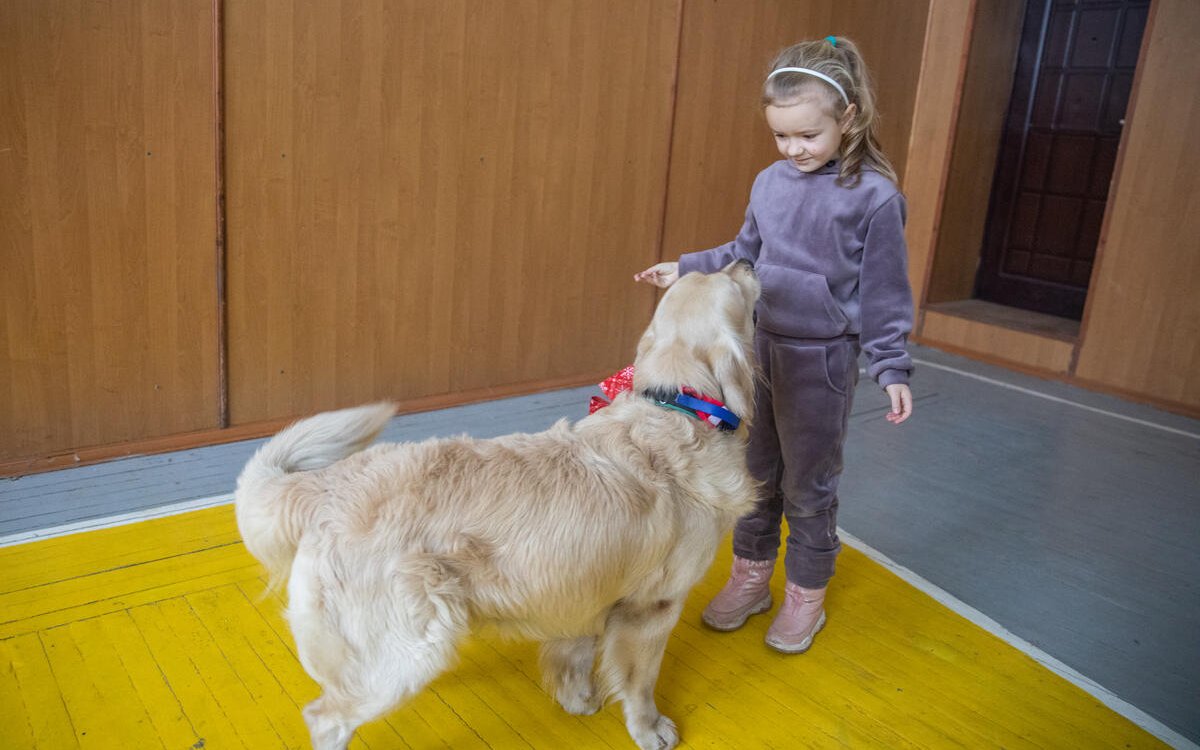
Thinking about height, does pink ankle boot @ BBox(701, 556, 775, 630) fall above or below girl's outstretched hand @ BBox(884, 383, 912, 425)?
below

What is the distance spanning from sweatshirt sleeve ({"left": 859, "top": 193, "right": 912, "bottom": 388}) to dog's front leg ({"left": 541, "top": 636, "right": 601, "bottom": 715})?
0.85 meters

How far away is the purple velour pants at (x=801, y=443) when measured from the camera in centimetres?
198

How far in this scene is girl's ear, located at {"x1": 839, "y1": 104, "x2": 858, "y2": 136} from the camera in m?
1.85

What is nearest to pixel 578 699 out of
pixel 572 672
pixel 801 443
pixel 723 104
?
pixel 572 672

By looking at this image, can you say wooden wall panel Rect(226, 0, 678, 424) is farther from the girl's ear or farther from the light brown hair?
the girl's ear

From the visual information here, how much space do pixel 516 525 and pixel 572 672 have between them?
53 centimetres

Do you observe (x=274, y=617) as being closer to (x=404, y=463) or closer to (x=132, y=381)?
(x=404, y=463)

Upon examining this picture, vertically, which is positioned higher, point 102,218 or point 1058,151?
point 1058,151

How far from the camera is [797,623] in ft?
6.93

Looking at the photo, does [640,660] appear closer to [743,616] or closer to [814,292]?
[743,616]

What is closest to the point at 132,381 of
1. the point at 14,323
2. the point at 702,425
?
the point at 14,323

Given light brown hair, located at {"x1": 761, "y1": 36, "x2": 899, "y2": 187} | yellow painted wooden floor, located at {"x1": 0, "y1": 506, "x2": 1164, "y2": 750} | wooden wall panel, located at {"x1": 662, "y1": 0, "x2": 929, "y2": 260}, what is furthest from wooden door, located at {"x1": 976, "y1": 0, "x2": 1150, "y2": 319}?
light brown hair, located at {"x1": 761, "y1": 36, "x2": 899, "y2": 187}

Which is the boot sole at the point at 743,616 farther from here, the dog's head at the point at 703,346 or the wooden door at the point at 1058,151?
the wooden door at the point at 1058,151

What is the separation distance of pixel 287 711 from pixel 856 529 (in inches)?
69.6
